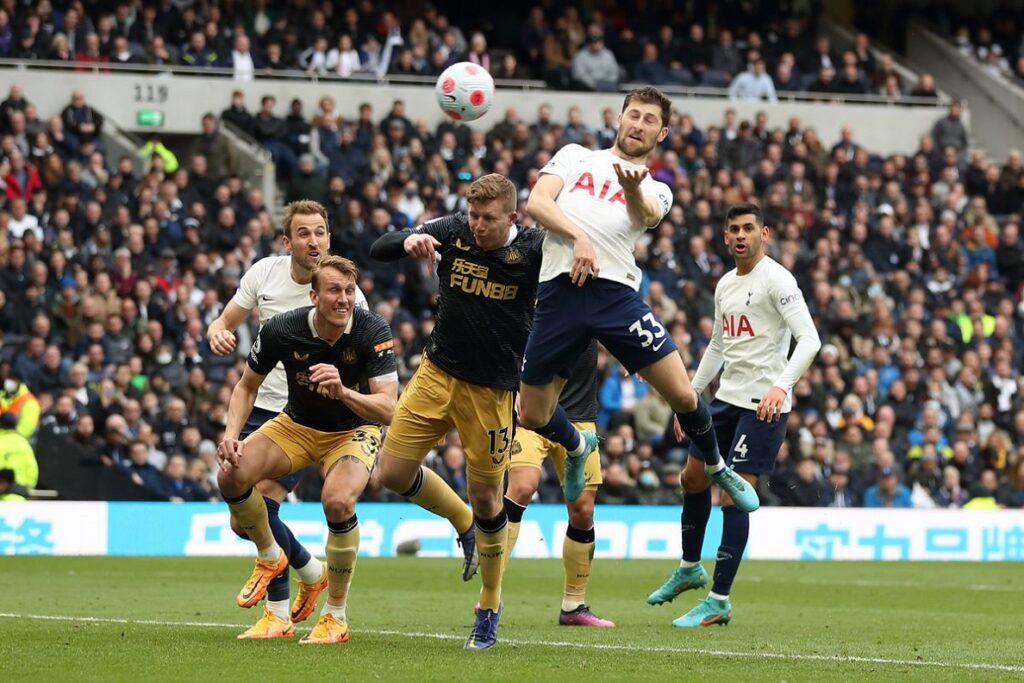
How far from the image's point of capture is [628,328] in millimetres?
10016

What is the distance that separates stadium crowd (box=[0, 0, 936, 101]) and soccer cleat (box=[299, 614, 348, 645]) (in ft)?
58.6

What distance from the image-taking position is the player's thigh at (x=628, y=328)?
10023 mm

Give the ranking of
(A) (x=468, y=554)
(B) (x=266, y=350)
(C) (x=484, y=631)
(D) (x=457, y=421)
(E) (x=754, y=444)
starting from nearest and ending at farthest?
(C) (x=484, y=631), (D) (x=457, y=421), (B) (x=266, y=350), (A) (x=468, y=554), (E) (x=754, y=444)

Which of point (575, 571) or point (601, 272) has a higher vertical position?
point (601, 272)

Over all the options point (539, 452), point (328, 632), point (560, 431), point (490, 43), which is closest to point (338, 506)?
point (328, 632)

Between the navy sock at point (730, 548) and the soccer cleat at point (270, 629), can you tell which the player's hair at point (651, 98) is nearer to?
the navy sock at point (730, 548)

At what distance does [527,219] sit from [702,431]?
14.0 m

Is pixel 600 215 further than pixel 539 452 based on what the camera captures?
No

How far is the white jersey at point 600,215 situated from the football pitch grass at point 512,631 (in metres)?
2.20

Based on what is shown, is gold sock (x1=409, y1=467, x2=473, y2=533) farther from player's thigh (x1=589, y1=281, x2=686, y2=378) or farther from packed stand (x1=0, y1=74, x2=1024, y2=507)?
packed stand (x1=0, y1=74, x2=1024, y2=507)

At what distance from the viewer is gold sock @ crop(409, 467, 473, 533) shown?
10.9 m

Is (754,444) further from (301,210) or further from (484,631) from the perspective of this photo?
(301,210)

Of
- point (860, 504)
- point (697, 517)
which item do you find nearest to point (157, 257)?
point (860, 504)

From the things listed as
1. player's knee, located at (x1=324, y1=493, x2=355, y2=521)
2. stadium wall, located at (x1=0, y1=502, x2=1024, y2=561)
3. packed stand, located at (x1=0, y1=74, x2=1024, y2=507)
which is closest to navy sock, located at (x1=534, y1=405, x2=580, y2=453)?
player's knee, located at (x1=324, y1=493, x2=355, y2=521)
